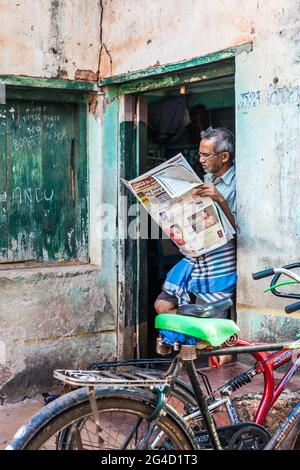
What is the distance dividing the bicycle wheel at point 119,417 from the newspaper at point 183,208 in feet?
5.87

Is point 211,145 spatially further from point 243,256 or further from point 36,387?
point 36,387

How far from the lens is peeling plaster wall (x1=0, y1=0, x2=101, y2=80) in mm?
5055

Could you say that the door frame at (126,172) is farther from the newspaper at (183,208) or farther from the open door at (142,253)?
the newspaper at (183,208)

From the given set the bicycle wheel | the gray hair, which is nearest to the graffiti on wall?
the gray hair

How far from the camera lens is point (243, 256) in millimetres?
4379

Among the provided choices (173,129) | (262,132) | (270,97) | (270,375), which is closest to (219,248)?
(262,132)

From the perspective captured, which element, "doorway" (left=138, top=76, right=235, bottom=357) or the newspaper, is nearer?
the newspaper

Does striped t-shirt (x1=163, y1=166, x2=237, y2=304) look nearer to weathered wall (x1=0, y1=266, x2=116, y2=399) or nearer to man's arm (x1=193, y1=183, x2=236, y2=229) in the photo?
man's arm (x1=193, y1=183, x2=236, y2=229)

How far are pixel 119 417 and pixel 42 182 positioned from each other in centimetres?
284

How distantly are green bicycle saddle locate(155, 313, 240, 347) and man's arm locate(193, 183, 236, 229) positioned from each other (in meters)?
1.56

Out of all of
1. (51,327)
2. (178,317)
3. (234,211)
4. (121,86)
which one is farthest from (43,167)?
(178,317)

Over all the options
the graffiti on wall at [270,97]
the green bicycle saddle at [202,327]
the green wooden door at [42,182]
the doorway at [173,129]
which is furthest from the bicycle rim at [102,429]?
the doorway at [173,129]

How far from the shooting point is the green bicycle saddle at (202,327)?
282 cm

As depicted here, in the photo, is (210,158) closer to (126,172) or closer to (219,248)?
(219,248)
